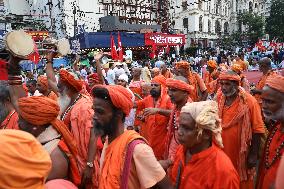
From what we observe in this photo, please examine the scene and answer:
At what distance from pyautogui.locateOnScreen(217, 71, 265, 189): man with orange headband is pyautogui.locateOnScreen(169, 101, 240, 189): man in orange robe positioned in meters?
1.53

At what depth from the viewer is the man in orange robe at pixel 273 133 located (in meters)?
3.29

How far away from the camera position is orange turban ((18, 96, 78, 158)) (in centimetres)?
299

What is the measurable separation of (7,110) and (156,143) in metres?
2.14

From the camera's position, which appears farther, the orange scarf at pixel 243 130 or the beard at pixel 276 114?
the orange scarf at pixel 243 130

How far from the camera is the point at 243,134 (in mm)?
4453

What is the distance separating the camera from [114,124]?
2918mm

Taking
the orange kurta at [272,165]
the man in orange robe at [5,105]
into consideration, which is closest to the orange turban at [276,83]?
the orange kurta at [272,165]

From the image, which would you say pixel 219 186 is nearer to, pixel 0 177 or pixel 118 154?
pixel 118 154

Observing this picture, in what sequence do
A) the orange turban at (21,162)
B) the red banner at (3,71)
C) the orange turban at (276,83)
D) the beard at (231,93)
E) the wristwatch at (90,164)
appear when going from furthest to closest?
the beard at (231,93) < the red banner at (3,71) < the wristwatch at (90,164) < the orange turban at (276,83) < the orange turban at (21,162)

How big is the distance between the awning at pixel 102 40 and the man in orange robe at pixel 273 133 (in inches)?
927

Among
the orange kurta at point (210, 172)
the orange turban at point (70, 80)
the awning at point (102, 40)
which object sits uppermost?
the awning at point (102, 40)

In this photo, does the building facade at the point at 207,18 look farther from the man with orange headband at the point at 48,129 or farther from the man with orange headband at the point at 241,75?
the man with orange headband at the point at 48,129

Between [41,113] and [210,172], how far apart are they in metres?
1.42

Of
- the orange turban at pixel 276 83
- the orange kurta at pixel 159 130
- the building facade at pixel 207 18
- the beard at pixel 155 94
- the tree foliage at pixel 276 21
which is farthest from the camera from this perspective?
the building facade at pixel 207 18
